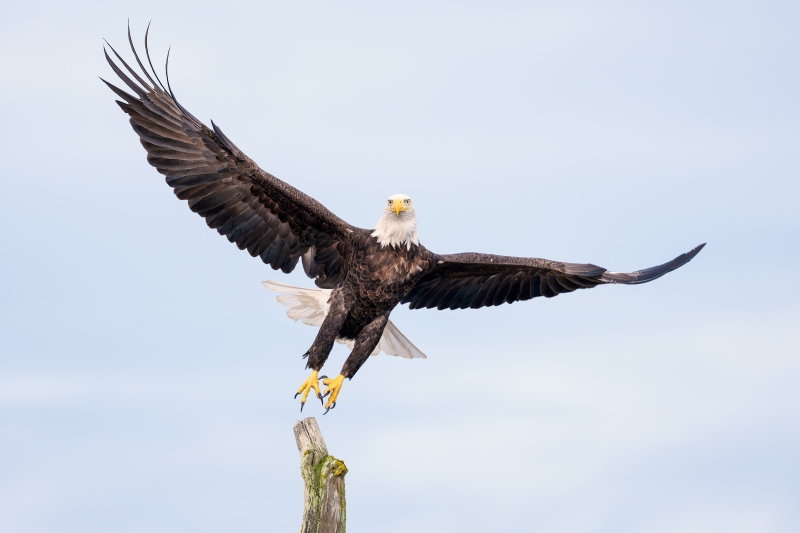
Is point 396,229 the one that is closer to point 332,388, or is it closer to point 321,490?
point 332,388

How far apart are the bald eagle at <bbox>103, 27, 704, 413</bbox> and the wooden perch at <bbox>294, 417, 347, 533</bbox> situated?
0.94 metres

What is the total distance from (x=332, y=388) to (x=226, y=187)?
6.94ft

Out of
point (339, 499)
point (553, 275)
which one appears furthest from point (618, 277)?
point (339, 499)

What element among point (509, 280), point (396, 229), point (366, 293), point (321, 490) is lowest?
point (321, 490)

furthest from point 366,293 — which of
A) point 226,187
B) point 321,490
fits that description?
point 321,490

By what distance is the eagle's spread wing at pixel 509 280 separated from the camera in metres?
11.5

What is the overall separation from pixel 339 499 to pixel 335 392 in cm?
133

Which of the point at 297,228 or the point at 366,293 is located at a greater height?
the point at 297,228

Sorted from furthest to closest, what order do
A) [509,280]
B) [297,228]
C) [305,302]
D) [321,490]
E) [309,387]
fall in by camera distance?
[509,280], [305,302], [297,228], [309,387], [321,490]

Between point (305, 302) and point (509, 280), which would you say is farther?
point (509, 280)

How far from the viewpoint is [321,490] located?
916cm

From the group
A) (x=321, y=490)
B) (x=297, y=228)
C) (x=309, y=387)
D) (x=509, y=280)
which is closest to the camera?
(x=321, y=490)

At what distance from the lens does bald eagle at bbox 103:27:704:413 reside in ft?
34.2

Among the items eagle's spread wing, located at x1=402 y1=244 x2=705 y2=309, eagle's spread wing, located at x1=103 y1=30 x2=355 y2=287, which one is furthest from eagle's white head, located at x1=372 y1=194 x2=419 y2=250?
eagle's spread wing, located at x1=402 y1=244 x2=705 y2=309
